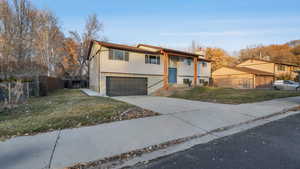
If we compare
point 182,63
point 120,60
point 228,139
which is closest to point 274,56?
point 182,63

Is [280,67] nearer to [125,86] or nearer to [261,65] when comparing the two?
[261,65]

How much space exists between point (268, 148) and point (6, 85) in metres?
12.1

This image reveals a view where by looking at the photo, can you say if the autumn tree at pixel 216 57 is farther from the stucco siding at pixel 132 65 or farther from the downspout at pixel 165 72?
the stucco siding at pixel 132 65

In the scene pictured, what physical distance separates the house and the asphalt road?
459 inches

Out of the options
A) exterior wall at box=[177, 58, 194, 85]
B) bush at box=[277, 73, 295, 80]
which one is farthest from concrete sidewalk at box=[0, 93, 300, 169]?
bush at box=[277, 73, 295, 80]

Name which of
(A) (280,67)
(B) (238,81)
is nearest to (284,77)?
(A) (280,67)

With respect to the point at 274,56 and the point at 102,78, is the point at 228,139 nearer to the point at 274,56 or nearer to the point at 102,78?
A: the point at 102,78

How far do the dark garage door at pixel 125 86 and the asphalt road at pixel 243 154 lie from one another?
37.9 ft

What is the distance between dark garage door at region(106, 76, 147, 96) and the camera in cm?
1356

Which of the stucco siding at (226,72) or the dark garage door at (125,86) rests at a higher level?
the stucco siding at (226,72)

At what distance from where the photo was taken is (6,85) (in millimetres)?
7965

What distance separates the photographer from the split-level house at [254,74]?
22734 millimetres

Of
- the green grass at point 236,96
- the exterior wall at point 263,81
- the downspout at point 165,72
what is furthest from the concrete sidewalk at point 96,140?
the exterior wall at point 263,81

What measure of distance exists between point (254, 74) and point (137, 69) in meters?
19.4
